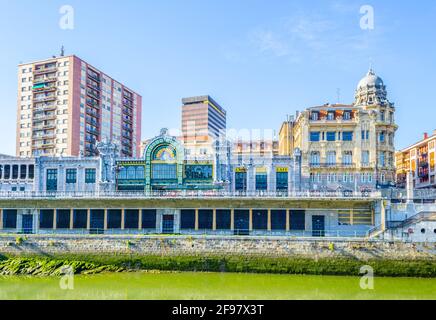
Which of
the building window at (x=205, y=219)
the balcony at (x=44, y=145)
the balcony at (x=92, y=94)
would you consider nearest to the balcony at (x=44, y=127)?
the balcony at (x=44, y=145)

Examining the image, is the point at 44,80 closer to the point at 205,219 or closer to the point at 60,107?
the point at 60,107

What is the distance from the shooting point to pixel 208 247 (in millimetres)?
42156

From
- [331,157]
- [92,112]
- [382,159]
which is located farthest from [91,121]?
[382,159]

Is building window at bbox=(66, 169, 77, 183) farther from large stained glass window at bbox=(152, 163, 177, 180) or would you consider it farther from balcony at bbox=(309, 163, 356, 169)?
balcony at bbox=(309, 163, 356, 169)

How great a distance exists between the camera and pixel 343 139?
6197cm

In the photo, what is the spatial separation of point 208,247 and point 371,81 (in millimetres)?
37415

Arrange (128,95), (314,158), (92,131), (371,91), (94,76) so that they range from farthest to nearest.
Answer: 1. (128,95)
2. (94,76)
3. (92,131)
4. (371,91)
5. (314,158)

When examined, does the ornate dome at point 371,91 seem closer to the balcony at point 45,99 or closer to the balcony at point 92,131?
the balcony at point 92,131

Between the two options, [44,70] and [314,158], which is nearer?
[314,158]

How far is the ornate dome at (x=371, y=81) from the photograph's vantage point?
65938mm

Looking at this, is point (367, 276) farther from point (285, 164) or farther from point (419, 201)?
point (285, 164)

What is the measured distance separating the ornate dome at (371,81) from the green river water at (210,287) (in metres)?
33.9

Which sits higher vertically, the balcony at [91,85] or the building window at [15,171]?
the balcony at [91,85]
